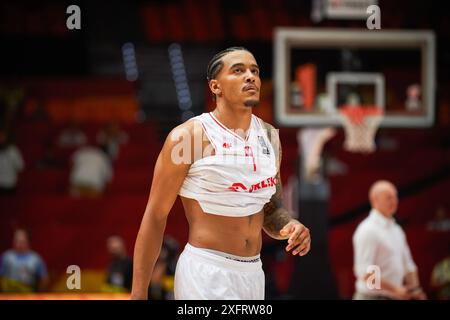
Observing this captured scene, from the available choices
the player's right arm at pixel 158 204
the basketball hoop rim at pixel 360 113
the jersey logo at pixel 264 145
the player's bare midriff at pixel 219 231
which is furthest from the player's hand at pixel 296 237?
the basketball hoop rim at pixel 360 113

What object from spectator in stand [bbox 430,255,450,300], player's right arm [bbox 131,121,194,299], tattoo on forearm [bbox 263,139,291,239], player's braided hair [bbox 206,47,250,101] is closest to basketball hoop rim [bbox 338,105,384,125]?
spectator in stand [bbox 430,255,450,300]

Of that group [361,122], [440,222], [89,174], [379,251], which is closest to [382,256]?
[379,251]

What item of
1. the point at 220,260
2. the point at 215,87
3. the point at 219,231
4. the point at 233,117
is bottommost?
the point at 220,260

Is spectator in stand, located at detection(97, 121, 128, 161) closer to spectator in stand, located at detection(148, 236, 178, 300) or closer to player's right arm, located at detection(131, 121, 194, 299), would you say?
spectator in stand, located at detection(148, 236, 178, 300)

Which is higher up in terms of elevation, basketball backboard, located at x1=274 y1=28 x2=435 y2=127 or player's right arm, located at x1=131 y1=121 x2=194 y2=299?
basketball backboard, located at x1=274 y1=28 x2=435 y2=127

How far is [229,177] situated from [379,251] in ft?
8.19

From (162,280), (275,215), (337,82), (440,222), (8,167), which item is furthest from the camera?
(8,167)

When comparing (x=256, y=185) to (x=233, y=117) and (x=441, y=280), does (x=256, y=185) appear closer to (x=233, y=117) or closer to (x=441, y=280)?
(x=233, y=117)

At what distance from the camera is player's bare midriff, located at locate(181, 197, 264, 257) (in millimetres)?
3043

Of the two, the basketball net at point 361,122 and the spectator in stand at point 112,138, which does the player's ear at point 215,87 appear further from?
the spectator in stand at point 112,138

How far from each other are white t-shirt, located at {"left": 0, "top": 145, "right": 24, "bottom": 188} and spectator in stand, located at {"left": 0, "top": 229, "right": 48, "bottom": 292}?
2654mm

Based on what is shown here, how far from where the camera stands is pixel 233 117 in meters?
3.14

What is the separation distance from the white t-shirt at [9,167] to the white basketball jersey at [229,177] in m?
7.92
